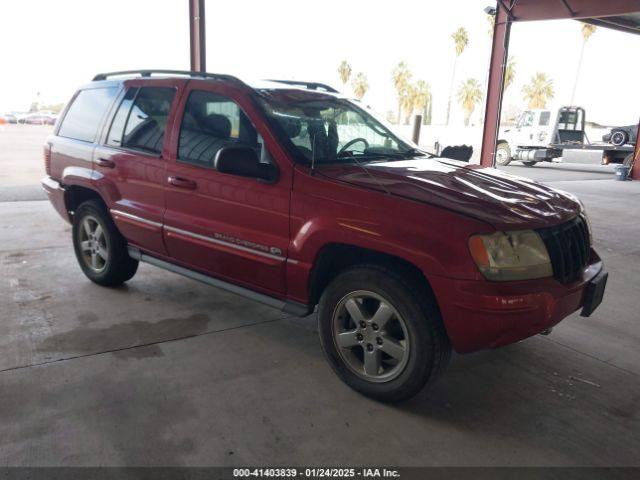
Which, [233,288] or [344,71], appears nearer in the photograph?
[233,288]

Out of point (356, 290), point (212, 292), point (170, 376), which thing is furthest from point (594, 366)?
point (212, 292)

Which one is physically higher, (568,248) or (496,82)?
(496,82)

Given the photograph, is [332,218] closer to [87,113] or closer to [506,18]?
[87,113]

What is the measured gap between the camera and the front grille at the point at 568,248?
270 centimetres

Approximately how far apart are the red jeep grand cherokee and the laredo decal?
15 millimetres

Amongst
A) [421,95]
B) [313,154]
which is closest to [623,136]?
[313,154]

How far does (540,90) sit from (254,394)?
65.7 meters

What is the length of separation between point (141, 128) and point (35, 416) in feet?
7.31

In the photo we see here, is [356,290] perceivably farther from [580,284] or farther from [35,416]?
[35,416]

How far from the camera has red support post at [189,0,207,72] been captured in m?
8.81

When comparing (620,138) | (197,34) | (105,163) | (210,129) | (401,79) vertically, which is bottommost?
(105,163)

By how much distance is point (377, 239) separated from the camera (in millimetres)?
2682

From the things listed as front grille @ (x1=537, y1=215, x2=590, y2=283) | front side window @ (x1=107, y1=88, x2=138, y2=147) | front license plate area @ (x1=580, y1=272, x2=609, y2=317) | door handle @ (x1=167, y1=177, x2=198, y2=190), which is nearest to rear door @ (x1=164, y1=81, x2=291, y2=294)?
door handle @ (x1=167, y1=177, x2=198, y2=190)

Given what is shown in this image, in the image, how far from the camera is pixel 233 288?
3545mm
